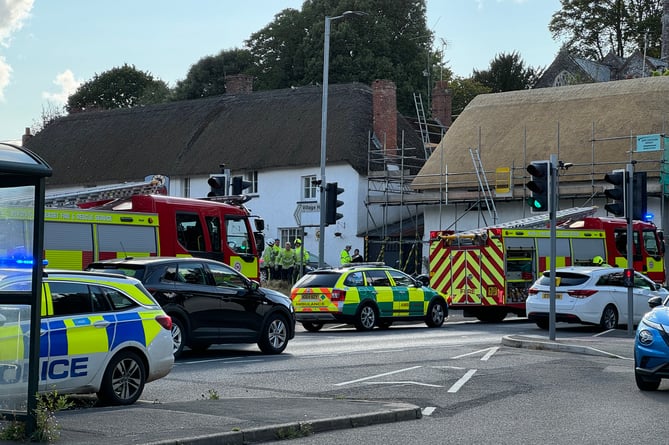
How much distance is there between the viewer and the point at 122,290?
13188 millimetres

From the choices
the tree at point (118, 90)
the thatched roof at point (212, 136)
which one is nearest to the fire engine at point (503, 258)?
the thatched roof at point (212, 136)

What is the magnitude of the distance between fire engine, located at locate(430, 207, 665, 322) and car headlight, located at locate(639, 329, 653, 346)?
16.1 meters

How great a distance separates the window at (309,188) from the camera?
51.9 metres

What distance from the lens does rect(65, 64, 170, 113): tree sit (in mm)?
86875

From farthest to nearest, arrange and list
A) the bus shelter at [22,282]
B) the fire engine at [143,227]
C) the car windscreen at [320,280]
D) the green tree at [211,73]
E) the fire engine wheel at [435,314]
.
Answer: the green tree at [211,73]
the fire engine wheel at [435,314]
the car windscreen at [320,280]
the fire engine at [143,227]
the bus shelter at [22,282]

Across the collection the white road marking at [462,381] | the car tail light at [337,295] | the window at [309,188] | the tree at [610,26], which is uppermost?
the tree at [610,26]

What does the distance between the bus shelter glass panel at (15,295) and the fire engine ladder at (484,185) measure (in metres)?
36.1

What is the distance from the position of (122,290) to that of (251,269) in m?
13.3

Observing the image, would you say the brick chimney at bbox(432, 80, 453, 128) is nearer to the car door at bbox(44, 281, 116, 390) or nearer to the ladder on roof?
the ladder on roof

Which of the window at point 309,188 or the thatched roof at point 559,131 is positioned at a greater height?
the thatched roof at point 559,131

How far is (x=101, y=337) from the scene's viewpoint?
40.8ft

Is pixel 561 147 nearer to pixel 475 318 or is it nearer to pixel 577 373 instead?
pixel 475 318

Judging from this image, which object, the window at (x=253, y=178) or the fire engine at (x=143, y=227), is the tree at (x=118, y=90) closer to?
the window at (x=253, y=178)

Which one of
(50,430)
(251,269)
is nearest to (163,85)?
(251,269)
